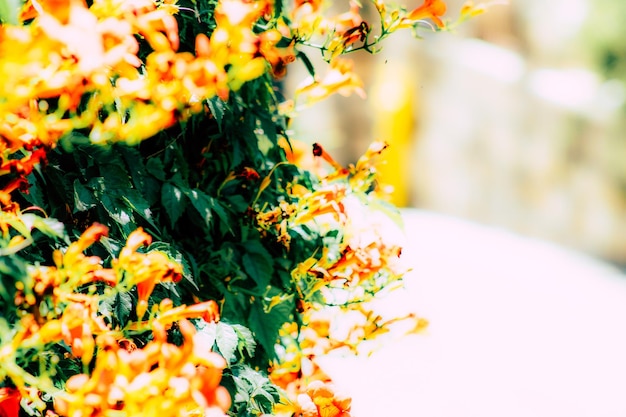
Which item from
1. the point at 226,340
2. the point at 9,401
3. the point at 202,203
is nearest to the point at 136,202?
the point at 202,203

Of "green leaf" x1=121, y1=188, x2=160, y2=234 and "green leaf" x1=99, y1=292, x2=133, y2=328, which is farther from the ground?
"green leaf" x1=121, y1=188, x2=160, y2=234

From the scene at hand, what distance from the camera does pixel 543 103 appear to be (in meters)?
8.50

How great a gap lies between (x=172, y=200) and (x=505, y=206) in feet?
25.5

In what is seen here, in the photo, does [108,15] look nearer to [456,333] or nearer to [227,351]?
[227,351]

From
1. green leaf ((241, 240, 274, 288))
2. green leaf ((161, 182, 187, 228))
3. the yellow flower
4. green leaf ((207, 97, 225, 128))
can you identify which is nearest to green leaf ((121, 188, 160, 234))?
green leaf ((161, 182, 187, 228))

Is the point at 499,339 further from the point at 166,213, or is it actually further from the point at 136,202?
the point at 136,202

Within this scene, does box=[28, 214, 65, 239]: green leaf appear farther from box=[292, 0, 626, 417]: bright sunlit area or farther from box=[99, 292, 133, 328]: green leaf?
box=[292, 0, 626, 417]: bright sunlit area

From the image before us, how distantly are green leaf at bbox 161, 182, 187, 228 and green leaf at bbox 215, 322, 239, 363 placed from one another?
0.79 feet

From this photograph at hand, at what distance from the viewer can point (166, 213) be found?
1.74 metres

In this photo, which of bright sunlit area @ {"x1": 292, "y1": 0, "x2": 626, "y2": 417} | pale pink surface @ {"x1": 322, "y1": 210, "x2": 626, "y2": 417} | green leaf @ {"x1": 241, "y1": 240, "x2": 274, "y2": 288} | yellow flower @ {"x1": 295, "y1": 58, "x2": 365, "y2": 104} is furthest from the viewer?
bright sunlit area @ {"x1": 292, "y1": 0, "x2": 626, "y2": 417}

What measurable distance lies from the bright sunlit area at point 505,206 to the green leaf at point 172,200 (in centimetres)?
240

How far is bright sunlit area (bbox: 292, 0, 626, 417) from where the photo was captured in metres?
4.72

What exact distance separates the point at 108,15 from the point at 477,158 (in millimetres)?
8504

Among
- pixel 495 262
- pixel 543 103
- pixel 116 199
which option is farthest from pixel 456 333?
pixel 116 199
